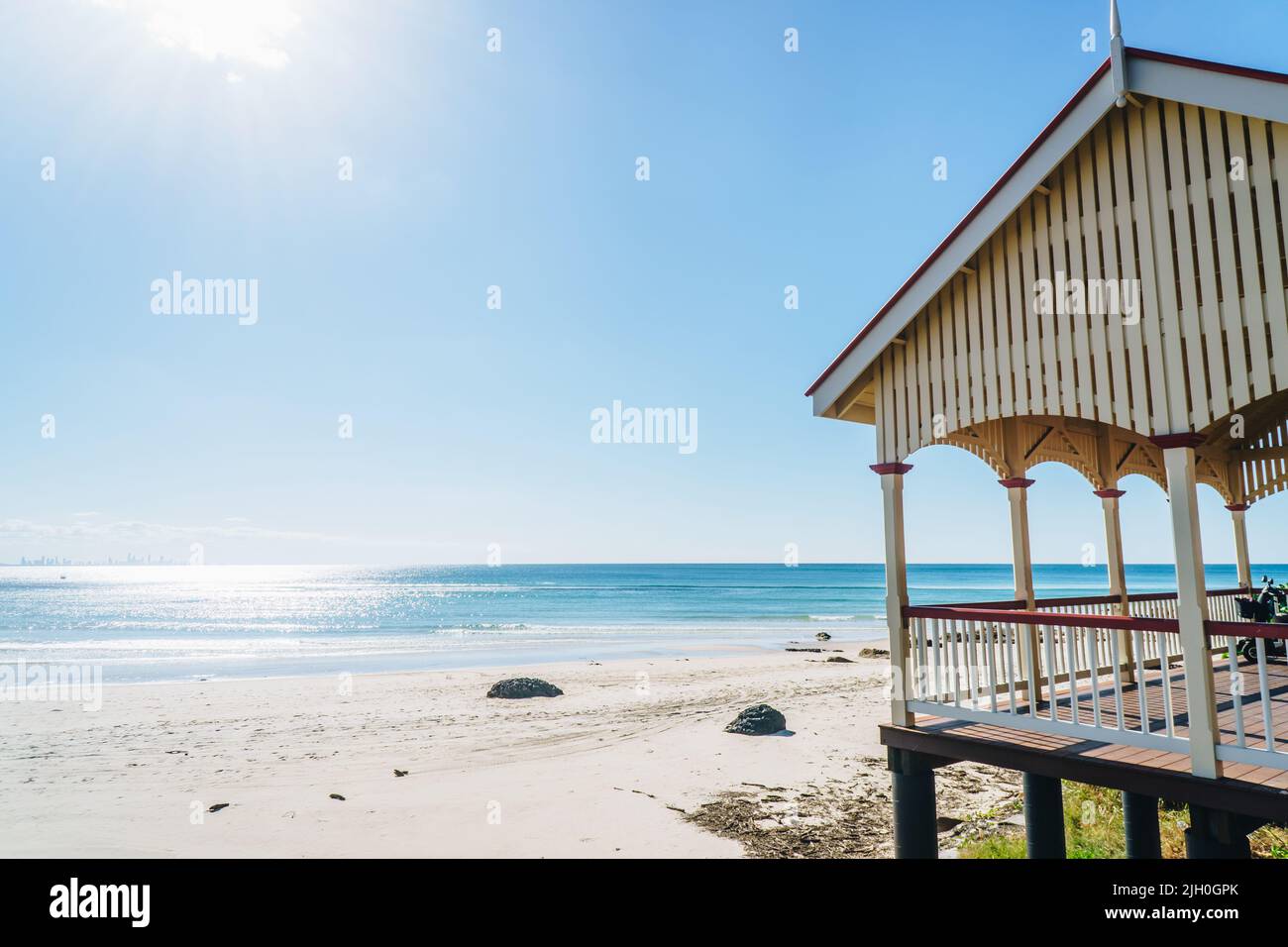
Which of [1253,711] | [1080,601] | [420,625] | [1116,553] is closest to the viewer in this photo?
[1253,711]

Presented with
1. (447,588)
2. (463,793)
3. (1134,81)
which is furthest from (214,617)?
(1134,81)

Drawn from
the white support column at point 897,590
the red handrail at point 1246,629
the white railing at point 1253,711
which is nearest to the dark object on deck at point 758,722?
the white support column at point 897,590

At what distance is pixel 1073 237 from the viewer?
6.50 m

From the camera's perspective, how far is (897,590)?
24.5ft

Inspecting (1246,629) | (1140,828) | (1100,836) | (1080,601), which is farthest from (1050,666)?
(1100,836)

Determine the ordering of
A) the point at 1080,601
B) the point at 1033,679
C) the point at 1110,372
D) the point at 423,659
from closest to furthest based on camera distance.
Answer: the point at 1110,372 → the point at 1033,679 → the point at 1080,601 → the point at 423,659

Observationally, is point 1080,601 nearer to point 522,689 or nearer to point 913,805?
point 913,805

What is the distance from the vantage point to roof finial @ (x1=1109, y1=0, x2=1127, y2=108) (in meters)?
6.00

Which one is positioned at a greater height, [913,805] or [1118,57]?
[1118,57]

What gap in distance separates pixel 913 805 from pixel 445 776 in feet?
25.1

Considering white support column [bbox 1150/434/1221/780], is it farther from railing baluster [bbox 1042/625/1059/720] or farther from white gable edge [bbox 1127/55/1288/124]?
Answer: white gable edge [bbox 1127/55/1288/124]

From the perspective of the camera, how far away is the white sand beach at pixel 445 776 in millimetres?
9195
